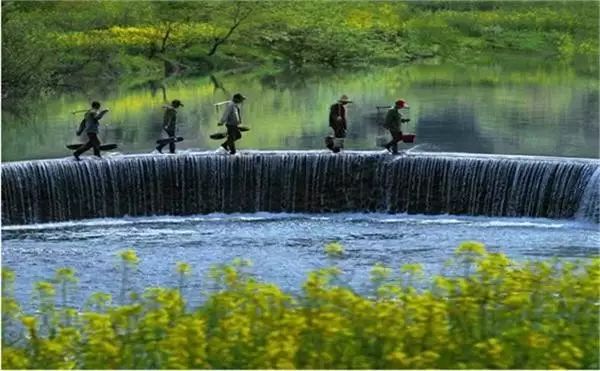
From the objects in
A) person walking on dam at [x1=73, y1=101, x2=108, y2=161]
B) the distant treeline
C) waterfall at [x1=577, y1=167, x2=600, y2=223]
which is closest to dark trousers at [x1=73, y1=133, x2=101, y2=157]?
person walking on dam at [x1=73, y1=101, x2=108, y2=161]

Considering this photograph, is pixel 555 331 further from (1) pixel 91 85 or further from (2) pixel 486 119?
(1) pixel 91 85

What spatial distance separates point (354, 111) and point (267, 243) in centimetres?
1361

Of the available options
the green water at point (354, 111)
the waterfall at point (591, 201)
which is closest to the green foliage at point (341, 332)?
the waterfall at point (591, 201)

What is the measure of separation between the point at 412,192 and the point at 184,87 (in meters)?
19.1

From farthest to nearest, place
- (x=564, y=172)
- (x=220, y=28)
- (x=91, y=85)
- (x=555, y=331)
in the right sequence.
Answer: (x=220, y=28), (x=91, y=85), (x=564, y=172), (x=555, y=331)

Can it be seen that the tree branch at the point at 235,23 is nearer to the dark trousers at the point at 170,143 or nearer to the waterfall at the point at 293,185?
the dark trousers at the point at 170,143

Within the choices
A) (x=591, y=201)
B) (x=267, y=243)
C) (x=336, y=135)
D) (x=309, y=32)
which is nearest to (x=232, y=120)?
(x=336, y=135)

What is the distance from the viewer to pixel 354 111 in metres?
30.4

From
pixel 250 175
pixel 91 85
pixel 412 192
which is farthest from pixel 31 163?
pixel 91 85

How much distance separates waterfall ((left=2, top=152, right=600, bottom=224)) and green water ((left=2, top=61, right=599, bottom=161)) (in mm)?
4683

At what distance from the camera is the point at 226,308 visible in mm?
7703

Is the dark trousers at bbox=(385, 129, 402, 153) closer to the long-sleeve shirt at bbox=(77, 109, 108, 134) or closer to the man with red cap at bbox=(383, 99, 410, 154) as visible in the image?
the man with red cap at bbox=(383, 99, 410, 154)

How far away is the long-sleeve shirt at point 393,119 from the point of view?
19.2 m

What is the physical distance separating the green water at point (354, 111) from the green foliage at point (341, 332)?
16.4 m
